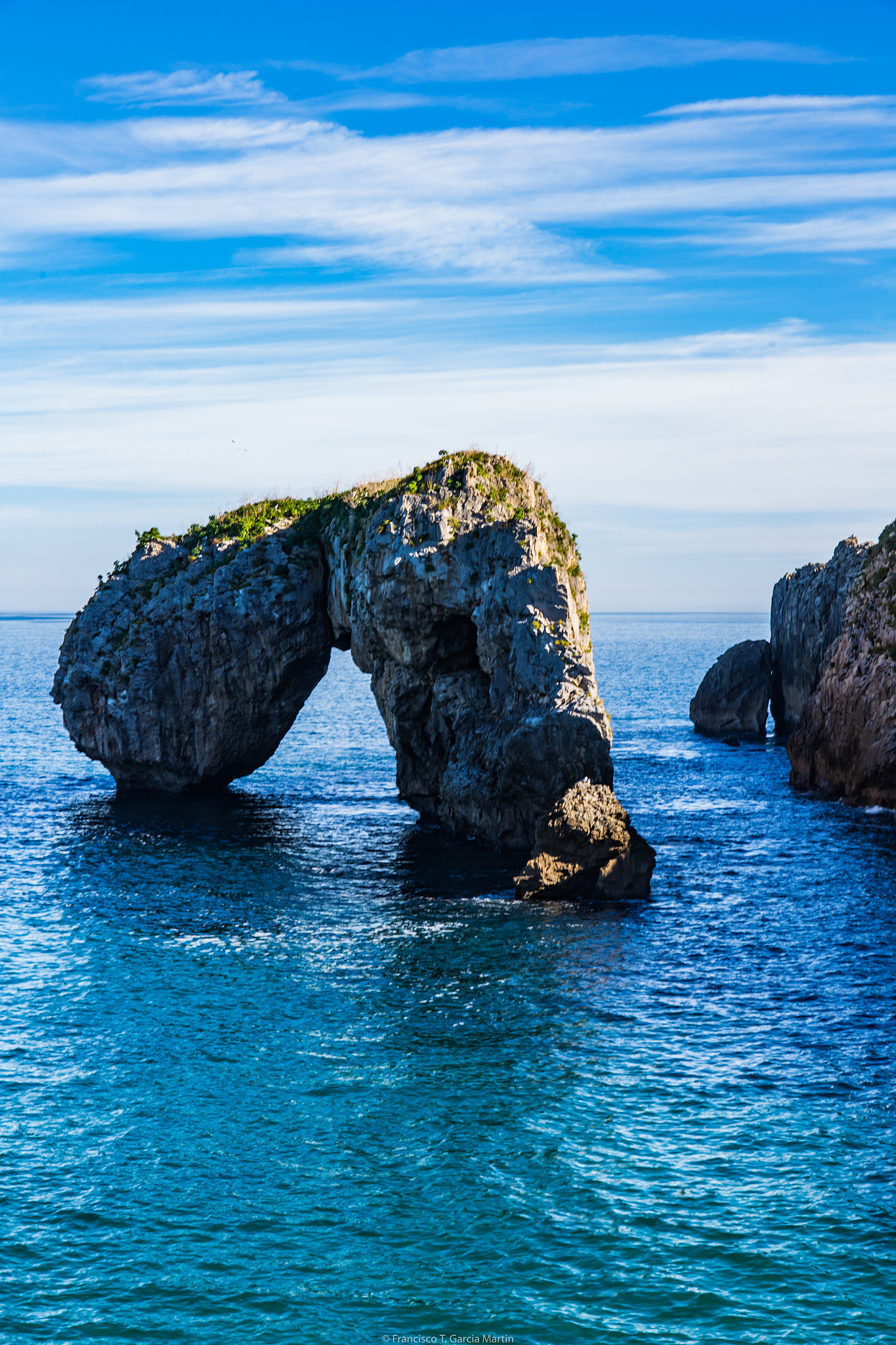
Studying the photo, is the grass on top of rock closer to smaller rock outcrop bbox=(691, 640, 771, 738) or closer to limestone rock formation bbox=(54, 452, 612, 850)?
limestone rock formation bbox=(54, 452, 612, 850)

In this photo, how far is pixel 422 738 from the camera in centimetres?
5447

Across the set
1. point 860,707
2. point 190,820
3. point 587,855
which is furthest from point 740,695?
point 587,855

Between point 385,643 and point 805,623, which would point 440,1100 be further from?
point 805,623

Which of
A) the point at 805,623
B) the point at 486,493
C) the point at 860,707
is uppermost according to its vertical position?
the point at 486,493

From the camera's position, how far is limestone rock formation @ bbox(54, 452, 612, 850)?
47500mm

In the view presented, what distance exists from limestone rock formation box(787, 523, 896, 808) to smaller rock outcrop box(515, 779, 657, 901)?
21466 millimetres

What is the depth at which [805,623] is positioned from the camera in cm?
8081

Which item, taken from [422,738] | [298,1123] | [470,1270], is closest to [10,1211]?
[298,1123]

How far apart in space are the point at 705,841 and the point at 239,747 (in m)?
25.5

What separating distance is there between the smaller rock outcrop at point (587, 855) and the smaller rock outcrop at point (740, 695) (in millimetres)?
48631

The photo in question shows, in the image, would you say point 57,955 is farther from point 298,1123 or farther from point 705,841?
point 705,841

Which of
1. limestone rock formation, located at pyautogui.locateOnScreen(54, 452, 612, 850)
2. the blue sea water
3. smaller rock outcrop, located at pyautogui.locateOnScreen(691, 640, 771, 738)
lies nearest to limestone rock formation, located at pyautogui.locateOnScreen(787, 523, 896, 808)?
the blue sea water

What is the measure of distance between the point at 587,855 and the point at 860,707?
994 inches

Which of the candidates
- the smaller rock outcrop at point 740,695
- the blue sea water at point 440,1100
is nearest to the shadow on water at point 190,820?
the blue sea water at point 440,1100
